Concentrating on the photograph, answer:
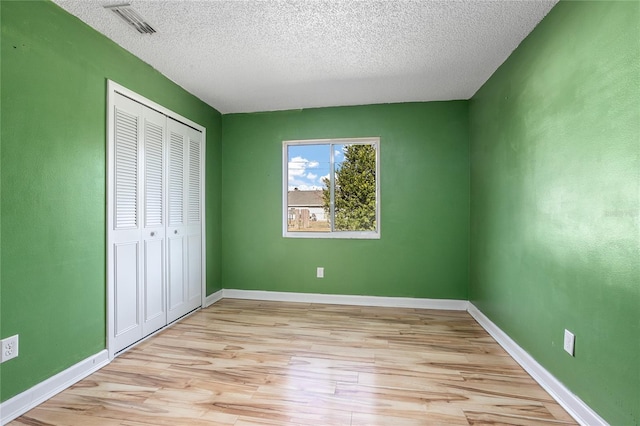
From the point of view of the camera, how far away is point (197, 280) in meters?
3.64

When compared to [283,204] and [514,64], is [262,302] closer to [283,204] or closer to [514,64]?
[283,204]

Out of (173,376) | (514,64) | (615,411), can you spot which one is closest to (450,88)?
(514,64)

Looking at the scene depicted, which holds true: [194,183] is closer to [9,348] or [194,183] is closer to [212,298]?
[212,298]

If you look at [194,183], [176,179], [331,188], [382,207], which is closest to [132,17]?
[176,179]

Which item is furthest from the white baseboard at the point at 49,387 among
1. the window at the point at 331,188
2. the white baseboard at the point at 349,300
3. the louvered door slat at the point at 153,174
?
the window at the point at 331,188

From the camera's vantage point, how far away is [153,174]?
2.87 m

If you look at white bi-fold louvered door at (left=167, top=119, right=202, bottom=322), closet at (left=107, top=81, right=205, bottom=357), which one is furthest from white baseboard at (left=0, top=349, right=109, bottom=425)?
white bi-fold louvered door at (left=167, top=119, right=202, bottom=322)

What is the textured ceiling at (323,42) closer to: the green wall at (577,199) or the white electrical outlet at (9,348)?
the green wall at (577,199)

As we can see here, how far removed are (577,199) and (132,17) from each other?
2.92m

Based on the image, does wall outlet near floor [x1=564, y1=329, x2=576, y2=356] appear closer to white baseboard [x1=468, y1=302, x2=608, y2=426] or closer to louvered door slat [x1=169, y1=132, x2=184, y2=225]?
white baseboard [x1=468, y1=302, x2=608, y2=426]

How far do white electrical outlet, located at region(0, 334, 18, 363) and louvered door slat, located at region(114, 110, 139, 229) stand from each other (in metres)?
0.93

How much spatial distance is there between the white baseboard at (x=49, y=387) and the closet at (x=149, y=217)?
0.15 meters

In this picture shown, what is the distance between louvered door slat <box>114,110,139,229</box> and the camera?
2459mm

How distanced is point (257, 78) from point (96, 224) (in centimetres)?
186
